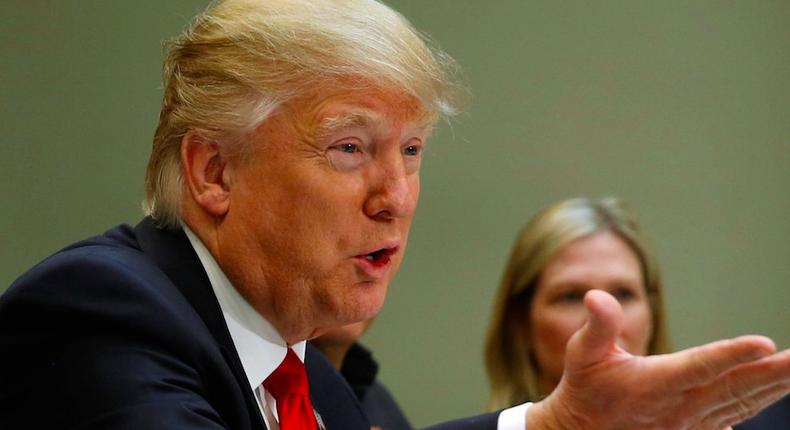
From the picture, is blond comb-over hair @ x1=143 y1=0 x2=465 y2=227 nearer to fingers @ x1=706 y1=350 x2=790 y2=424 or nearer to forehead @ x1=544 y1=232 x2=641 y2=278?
fingers @ x1=706 y1=350 x2=790 y2=424

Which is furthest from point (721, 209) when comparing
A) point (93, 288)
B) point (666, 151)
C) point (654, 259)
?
point (93, 288)

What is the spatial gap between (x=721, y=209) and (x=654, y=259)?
146cm

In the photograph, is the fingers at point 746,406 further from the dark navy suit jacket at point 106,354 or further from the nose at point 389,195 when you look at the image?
the dark navy suit jacket at point 106,354

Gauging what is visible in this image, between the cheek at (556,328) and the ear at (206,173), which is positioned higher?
the ear at (206,173)

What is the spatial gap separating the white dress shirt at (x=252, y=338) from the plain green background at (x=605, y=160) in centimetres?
266

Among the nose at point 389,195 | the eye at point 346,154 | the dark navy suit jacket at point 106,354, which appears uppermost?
the eye at point 346,154

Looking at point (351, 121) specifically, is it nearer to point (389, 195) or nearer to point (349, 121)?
point (349, 121)

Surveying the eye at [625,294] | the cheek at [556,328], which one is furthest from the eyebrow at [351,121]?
the eye at [625,294]

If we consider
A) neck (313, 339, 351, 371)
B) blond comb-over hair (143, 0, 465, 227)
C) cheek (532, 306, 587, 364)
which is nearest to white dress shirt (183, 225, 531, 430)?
blond comb-over hair (143, 0, 465, 227)

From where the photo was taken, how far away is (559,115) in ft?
15.3

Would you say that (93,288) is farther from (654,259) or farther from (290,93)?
(654,259)

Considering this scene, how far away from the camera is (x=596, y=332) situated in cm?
163

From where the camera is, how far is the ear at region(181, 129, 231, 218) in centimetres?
192

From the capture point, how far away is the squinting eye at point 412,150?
1980 millimetres
